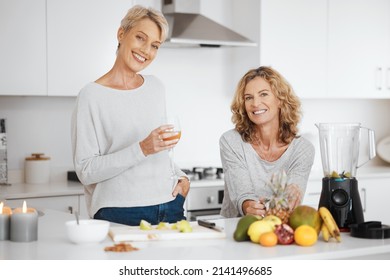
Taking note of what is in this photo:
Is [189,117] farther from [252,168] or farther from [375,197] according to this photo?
[252,168]

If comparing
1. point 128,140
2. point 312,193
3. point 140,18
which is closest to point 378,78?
point 312,193

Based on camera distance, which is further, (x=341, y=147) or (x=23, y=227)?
(x=341, y=147)

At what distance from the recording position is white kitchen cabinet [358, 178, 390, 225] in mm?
4762

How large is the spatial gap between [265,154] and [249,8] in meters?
1.96

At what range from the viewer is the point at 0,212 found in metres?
2.18

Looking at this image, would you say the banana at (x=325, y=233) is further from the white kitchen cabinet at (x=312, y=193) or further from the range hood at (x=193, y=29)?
the white kitchen cabinet at (x=312, y=193)

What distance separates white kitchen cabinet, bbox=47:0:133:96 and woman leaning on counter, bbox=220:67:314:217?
1.29 meters

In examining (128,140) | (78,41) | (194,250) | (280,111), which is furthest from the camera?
(78,41)

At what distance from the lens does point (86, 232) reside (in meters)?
2.02

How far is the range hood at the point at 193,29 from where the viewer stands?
4191mm

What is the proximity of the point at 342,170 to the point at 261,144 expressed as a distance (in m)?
0.51

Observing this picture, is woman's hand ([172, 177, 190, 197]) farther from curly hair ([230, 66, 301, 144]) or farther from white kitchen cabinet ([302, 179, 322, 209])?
white kitchen cabinet ([302, 179, 322, 209])

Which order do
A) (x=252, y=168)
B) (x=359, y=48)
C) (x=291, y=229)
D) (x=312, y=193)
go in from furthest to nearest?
(x=359, y=48)
(x=312, y=193)
(x=252, y=168)
(x=291, y=229)

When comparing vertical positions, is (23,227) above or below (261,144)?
below
